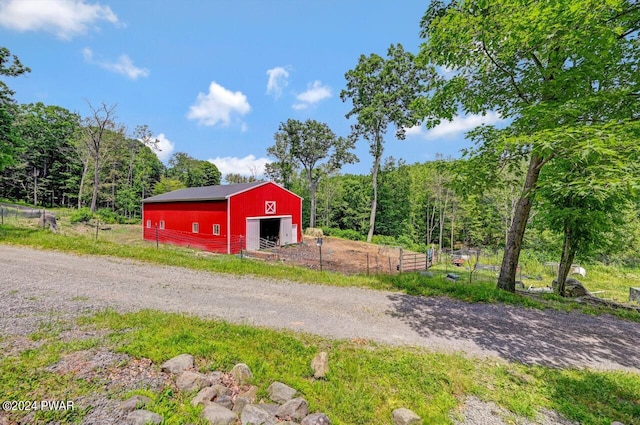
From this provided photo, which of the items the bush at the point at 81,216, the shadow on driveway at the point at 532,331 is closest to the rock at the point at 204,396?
the shadow on driveway at the point at 532,331

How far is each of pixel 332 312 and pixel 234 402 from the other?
11.6 ft

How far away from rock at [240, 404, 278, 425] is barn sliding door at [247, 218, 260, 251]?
1508 cm

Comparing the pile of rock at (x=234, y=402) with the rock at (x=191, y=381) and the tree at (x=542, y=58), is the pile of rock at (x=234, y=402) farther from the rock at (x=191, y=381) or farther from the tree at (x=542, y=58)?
the tree at (x=542, y=58)

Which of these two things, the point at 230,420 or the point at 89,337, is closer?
the point at 230,420

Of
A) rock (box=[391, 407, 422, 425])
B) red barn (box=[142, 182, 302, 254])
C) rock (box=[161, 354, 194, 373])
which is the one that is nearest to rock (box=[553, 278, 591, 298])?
rock (box=[391, 407, 422, 425])

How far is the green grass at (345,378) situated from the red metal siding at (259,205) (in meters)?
12.0

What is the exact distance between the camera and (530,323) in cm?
616

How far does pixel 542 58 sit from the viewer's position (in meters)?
5.60

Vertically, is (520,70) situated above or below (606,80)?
above

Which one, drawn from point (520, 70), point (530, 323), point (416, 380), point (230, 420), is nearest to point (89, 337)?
point (230, 420)

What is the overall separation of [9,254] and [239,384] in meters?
12.0

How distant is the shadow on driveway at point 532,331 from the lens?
4.80 m

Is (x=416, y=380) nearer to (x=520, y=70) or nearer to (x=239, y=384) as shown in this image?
(x=239, y=384)

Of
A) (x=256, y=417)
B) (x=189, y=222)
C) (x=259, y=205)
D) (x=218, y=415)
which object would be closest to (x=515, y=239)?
(x=256, y=417)
